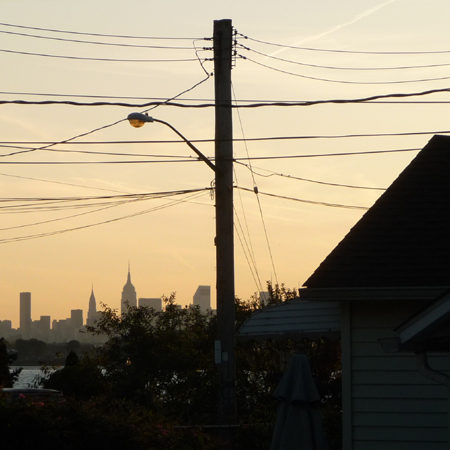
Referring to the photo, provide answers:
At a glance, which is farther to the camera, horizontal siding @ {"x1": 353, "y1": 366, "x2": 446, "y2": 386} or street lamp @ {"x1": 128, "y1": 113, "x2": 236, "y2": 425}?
street lamp @ {"x1": 128, "y1": 113, "x2": 236, "y2": 425}

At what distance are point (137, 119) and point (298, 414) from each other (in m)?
5.79

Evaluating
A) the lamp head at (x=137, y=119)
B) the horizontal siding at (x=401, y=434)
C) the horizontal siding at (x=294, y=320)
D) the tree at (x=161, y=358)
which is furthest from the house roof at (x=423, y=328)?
the tree at (x=161, y=358)

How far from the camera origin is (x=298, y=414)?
11.2 metres

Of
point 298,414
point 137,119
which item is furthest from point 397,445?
point 137,119

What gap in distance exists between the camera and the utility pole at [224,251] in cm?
1366

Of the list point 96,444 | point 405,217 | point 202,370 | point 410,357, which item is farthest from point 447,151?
point 202,370

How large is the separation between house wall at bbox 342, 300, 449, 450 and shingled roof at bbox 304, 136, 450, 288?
42cm

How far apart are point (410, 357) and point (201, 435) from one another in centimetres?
408

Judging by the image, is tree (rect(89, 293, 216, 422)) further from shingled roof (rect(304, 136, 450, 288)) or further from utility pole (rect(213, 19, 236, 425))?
shingled roof (rect(304, 136, 450, 288))

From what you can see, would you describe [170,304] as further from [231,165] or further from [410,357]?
[410,357]

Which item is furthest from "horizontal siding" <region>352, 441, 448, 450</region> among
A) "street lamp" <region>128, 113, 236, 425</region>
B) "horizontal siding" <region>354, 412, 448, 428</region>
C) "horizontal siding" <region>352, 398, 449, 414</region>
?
"street lamp" <region>128, 113, 236, 425</region>

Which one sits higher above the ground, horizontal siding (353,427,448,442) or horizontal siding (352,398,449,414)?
horizontal siding (352,398,449,414)

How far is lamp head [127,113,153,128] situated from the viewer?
13531 mm

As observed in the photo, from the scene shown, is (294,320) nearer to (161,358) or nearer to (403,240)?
(403,240)
